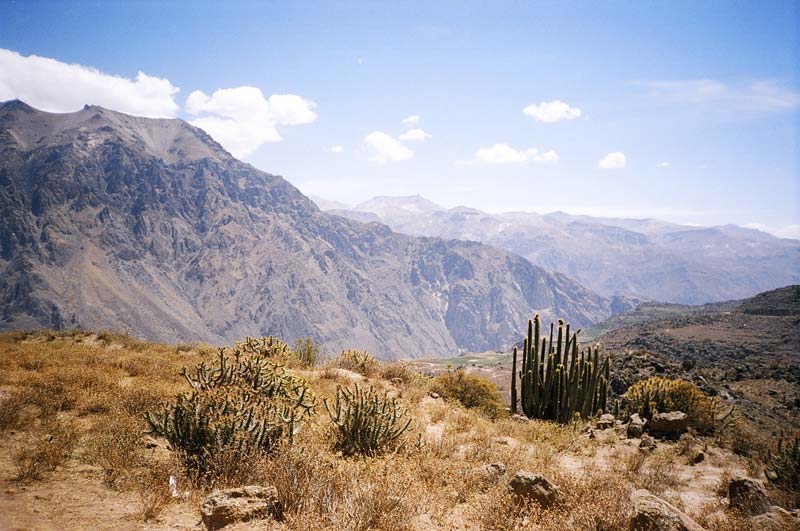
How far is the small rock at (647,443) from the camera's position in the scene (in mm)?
10988

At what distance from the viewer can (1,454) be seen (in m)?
6.41

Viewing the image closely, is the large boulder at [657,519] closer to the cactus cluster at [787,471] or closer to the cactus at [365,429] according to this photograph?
the cactus at [365,429]

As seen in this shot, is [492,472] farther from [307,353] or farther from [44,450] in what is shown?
[307,353]

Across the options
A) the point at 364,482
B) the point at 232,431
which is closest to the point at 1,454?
the point at 232,431

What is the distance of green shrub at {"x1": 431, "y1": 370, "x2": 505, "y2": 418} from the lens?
1503 cm

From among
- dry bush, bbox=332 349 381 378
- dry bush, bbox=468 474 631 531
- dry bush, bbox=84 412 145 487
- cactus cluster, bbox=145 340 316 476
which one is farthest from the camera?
dry bush, bbox=332 349 381 378

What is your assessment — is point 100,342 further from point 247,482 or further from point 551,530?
point 551,530

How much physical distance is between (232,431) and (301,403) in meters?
1.87

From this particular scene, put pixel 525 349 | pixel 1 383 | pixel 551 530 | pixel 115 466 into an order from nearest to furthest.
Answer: pixel 551 530, pixel 115 466, pixel 1 383, pixel 525 349

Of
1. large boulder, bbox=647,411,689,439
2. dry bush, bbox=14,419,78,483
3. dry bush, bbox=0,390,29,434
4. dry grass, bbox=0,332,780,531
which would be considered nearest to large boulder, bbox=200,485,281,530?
dry grass, bbox=0,332,780,531

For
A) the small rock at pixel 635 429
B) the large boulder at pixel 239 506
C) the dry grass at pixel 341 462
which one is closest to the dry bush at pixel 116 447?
the dry grass at pixel 341 462

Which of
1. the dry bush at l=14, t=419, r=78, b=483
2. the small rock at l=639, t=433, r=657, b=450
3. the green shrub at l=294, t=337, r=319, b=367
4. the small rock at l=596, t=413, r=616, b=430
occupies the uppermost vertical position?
the dry bush at l=14, t=419, r=78, b=483

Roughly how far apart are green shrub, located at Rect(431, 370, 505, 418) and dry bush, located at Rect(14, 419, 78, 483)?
10.2 metres

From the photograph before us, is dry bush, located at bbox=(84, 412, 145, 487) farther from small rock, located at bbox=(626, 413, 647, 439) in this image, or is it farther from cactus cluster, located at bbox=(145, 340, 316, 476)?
small rock, located at bbox=(626, 413, 647, 439)
